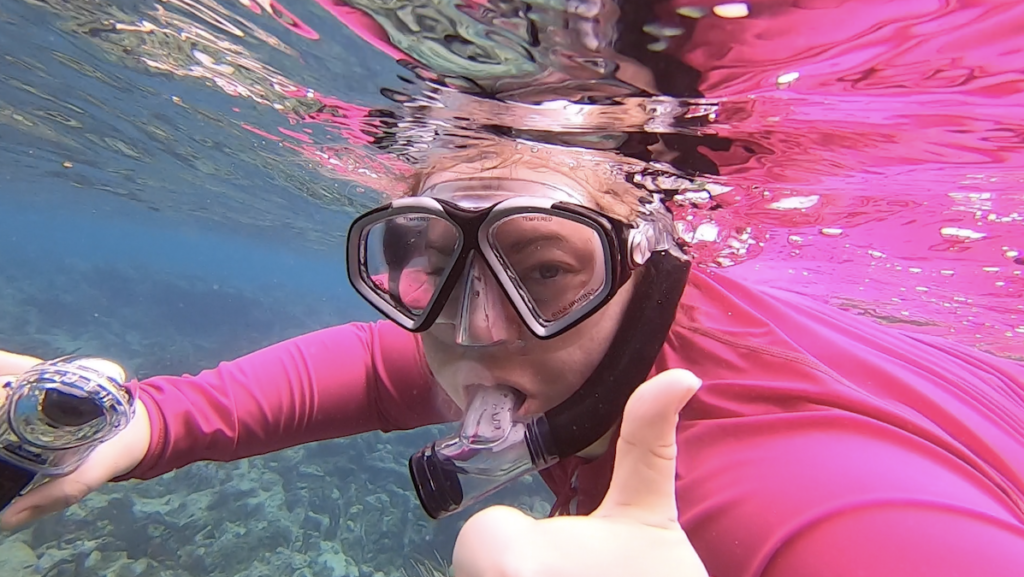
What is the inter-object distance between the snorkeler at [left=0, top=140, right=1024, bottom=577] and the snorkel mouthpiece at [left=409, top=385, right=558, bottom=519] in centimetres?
1

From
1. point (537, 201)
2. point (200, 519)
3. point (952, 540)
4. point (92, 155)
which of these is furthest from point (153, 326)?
point (952, 540)

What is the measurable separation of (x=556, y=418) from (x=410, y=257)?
4.43 ft

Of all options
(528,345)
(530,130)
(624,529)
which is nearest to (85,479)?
(528,345)

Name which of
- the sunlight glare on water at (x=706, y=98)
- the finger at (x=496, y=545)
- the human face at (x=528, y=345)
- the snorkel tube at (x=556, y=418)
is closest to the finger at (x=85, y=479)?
the snorkel tube at (x=556, y=418)

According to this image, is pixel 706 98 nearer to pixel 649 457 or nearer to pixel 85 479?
pixel 649 457

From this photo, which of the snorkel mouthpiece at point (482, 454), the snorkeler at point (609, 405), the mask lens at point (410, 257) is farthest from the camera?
the mask lens at point (410, 257)

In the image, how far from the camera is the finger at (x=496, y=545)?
124 centimetres

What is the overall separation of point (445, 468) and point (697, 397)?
1.44m

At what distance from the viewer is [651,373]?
9.01 feet

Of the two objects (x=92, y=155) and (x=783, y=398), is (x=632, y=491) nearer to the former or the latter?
(x=783, y=398)

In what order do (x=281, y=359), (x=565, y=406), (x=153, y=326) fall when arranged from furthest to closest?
(x=153, y=326)
(x=281, y=359)
(x=565, y=406)

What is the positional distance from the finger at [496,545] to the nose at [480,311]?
156 centimetres

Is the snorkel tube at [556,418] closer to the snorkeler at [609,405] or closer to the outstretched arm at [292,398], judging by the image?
the snorkeler at [609,405]

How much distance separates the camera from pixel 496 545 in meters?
1.27
